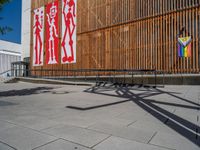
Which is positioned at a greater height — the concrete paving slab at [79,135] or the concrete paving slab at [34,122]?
the concrete paving slab at [34,122]

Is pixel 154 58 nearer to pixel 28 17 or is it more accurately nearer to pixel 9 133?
pixel 9 133

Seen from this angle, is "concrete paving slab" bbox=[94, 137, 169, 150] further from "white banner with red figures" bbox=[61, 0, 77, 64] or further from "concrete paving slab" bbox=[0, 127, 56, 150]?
"white banner with red figures" bbox=[61, 0, 77, 64]

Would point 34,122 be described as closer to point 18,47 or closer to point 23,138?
point 23,138

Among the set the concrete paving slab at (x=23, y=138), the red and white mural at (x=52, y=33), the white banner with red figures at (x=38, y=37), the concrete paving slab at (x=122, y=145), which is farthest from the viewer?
the white banner with red figures at (x=38, y=37)

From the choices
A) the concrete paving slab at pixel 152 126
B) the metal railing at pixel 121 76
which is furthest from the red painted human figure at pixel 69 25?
the concrete paving slab at pixel 152 126

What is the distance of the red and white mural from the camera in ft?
66.8

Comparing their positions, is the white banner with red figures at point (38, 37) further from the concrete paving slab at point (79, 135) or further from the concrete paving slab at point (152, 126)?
the concrete paving slab at point (152, 126)

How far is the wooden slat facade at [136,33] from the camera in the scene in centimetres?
1216

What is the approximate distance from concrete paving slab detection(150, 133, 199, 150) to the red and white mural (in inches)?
736

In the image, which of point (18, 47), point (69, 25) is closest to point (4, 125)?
point (69, 25)

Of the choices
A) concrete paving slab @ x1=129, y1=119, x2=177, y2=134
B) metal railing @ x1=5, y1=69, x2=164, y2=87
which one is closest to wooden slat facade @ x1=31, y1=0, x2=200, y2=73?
metal railing @ x1=5, y1=69, x2=164, y2=87

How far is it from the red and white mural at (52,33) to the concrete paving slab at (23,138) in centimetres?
1778

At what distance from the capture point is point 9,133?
277 centimetres

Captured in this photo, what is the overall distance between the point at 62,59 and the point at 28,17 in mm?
11151
